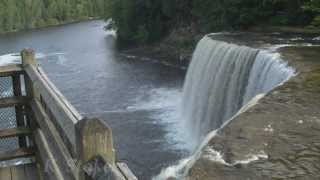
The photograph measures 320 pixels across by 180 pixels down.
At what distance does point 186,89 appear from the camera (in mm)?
24141

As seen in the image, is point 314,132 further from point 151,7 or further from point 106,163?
point 151,7

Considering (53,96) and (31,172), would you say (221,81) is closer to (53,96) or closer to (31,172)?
(31,172)

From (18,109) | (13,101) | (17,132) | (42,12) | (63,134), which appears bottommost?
(42,12)

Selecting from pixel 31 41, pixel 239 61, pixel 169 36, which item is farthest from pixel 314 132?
pixel 31 41

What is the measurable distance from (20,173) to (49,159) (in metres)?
1.82

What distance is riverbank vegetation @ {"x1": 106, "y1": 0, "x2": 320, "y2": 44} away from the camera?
29.8 metres

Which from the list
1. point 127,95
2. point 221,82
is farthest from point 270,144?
point 127,95

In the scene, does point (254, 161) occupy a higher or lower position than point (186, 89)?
higher

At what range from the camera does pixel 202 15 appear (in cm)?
4184

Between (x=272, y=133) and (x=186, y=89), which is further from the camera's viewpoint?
(x=186, y=89)

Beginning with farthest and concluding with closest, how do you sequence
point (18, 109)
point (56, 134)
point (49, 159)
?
1. point (18, 109)
2. point (49, 159)
3. point (56, 134)

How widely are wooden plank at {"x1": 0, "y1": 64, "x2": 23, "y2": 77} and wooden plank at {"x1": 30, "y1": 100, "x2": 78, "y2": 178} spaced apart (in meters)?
0.60

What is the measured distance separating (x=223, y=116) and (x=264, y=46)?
2594mm

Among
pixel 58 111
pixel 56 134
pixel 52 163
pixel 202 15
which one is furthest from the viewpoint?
pixel 202 15
